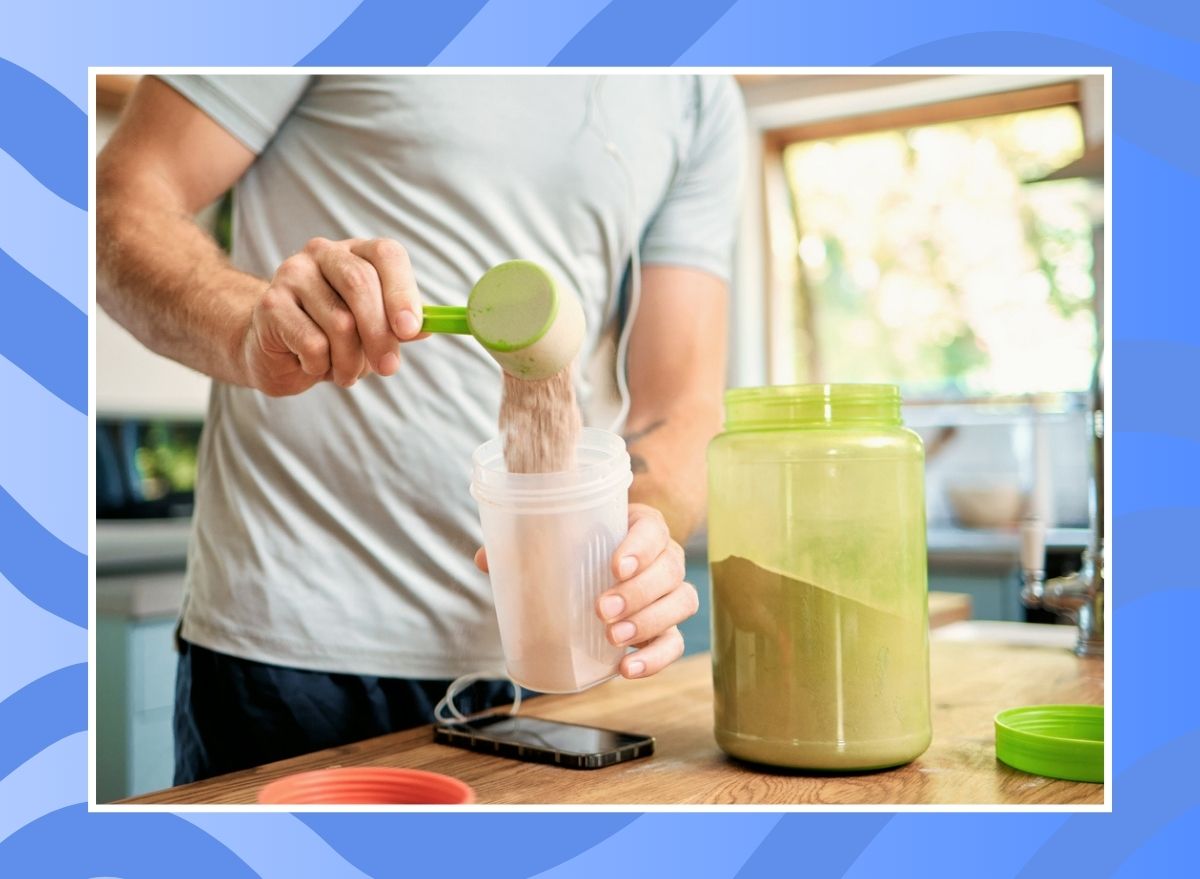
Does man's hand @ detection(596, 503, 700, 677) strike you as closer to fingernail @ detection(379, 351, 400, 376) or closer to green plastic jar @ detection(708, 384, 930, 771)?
green plastic jar @ detection(708, 384, 930, 771)

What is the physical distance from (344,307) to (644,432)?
442mm

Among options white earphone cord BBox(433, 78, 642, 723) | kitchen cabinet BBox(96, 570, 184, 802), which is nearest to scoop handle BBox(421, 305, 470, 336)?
white earphone cord BBox(433, 78, 642, 723)

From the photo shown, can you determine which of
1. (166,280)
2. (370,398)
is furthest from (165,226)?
(370,398)

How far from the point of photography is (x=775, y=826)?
2.20 ft

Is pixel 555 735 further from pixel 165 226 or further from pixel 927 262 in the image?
pixel 927 262

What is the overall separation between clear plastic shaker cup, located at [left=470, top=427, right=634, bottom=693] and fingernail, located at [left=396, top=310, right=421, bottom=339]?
0.10 m

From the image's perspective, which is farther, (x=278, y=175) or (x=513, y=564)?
(x=278, y=175)

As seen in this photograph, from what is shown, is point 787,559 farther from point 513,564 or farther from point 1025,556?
point 1025,556

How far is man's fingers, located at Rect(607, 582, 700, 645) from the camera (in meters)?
0.69

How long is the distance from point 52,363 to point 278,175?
0.99 feet

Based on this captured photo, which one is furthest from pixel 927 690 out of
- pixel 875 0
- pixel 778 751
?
pixel 875 0

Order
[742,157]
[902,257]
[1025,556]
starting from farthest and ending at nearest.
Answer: [902,257], [1025,556], [742,157]

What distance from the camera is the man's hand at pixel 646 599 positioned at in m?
0.68

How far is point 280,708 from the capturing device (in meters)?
0.95
